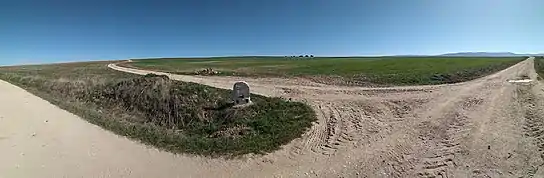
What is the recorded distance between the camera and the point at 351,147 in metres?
12.7

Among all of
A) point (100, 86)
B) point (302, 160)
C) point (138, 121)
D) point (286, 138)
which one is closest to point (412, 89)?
point (286, 138)

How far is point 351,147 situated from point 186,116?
9.38 meters

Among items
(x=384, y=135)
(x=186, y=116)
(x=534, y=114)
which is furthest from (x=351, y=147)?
(x=186, y=116)

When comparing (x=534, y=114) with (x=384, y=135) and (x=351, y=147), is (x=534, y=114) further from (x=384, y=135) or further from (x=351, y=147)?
(x=351, y=147)

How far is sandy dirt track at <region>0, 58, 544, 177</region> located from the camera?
10.6m

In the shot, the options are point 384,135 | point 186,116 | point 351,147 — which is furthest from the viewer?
point 186,116

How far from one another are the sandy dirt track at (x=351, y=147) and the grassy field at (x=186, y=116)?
74 centimetres

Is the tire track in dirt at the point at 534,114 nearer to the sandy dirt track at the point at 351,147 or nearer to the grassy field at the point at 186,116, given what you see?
the sandy dirt track at the point at 351,147

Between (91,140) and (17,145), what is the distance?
245 cm

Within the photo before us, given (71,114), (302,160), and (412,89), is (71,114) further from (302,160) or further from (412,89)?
(412,89)

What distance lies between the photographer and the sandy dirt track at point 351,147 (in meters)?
10.6

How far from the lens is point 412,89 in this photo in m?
24.4

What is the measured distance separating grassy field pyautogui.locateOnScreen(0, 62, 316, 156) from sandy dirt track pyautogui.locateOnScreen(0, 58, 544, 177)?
2.44ft

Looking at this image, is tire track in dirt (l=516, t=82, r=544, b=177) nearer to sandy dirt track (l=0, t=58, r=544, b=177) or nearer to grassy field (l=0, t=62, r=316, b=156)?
sandy dirt track (l=0, t=58, r=544, b=177)
